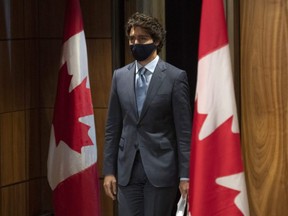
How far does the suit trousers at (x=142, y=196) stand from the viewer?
3.88 metres

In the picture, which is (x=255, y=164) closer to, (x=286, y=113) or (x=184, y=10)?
(x=286, y=113)

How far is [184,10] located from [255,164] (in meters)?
1.79

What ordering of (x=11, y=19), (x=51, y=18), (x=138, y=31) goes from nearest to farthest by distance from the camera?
(x=138, y=31), (x=11, y=19), (x=51, y=18)

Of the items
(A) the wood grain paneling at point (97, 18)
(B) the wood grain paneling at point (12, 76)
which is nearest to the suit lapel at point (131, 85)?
(B) the wood grain paneling at point (12, 76)

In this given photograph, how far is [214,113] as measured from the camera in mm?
3502

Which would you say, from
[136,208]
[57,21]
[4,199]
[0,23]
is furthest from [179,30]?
[136,208]

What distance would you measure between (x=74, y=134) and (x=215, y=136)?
4.43ft

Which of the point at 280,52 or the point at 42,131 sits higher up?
the point at 280,52

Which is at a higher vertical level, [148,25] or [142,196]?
[148,25]

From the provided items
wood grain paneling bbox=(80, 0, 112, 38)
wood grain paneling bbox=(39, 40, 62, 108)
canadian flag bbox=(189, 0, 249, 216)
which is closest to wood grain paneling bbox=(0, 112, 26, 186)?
wood grain paneling bbox=(39, 40, 62, 108)

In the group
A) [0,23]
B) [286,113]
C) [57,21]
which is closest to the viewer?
[286,113]

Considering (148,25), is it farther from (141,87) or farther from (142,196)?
(142,196)

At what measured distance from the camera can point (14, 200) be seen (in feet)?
17.2

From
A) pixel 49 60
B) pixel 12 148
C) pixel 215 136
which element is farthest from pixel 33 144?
pixel 215 136
